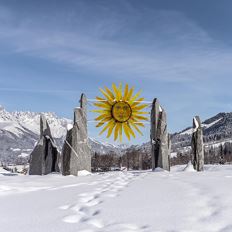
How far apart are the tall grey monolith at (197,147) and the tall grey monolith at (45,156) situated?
3989 mm

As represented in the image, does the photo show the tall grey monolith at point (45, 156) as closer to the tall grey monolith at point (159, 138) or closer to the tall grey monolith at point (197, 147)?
the tall grey monolith at point (159, 138)

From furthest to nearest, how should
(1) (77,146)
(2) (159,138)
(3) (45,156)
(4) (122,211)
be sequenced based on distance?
(3) (45,156)
(2) (159,138)
(1) (77,146)
(4) (122,211)

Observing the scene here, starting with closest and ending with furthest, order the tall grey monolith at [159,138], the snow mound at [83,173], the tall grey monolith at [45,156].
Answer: the snow mound at [83,173] → the tall grey monolith at [159,138] → the tall grey monolith at [45,156]

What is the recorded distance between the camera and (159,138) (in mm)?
9633

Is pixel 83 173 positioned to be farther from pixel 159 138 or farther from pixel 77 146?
pixel 159 138

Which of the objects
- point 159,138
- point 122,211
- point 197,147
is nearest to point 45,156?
point 159,138

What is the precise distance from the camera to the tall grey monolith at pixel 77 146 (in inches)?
347

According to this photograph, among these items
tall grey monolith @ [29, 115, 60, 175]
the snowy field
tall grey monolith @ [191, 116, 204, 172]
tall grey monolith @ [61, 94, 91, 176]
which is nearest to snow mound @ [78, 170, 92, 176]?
tall grey monolith @ [61, 94, 91, 176]

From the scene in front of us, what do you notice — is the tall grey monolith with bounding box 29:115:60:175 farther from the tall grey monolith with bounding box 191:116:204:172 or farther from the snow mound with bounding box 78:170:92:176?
the tall grey monolith with bounding box 191:116:204:172

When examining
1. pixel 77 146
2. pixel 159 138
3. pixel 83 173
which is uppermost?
pixel 159 138

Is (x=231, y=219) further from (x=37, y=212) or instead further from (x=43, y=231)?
(x=37, y=212)

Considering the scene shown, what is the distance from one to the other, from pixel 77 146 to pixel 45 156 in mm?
1535

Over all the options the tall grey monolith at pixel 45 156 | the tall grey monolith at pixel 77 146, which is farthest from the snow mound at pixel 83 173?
the tall grey monolith at pixel 45 156

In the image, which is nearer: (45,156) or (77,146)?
(77,146)
